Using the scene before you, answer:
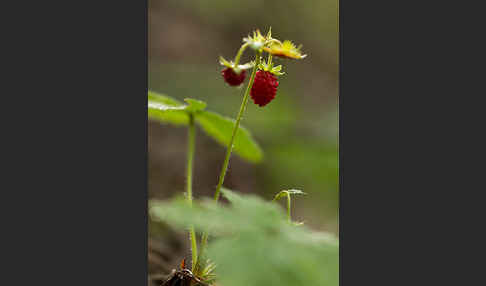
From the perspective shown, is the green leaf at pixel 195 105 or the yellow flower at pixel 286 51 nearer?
A: the yellow flower at pixel 286 51

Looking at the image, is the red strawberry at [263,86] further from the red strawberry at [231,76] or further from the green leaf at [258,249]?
the green leaf at [258,249]

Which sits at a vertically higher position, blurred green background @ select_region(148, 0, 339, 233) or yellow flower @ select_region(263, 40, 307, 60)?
blurred green background @ select_region(148, 0, 339, 233)

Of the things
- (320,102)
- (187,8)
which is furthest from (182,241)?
(187,8)

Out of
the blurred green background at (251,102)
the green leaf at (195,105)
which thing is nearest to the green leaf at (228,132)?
the green leaf at (195,105)

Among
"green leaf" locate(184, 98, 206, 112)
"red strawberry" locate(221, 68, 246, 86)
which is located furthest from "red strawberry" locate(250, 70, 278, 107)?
"green leaf" locate(184, 98, 206, 112)

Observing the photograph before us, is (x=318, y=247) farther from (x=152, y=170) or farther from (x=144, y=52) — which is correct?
(x=152, y=170)

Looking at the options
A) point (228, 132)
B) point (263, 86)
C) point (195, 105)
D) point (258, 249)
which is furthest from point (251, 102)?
point (258, 249)

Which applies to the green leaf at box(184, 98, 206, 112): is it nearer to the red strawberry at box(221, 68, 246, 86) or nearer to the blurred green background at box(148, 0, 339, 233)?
the red strawberry at box(221, 68, 246, 86)
